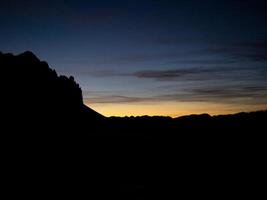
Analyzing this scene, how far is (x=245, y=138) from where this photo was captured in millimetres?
117875

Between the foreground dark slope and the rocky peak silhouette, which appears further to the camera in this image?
the rocky peak silhouette

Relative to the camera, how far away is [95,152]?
9238cm

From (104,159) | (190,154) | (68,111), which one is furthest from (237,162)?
(68,111)

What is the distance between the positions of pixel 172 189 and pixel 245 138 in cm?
5219

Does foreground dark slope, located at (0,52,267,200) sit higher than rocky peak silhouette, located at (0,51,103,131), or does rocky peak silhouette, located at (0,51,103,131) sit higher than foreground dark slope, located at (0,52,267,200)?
rocky peak silhouette, located at (0,51,103,131)

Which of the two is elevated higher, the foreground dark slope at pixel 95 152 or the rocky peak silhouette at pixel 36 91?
the rocky peak silhouette at pixel 36 91

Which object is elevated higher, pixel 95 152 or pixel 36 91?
pixel 36 91

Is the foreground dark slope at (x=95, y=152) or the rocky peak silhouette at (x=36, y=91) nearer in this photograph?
the foreground dark slope at (x=95, y=152)

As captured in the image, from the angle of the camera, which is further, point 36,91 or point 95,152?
point 95,152

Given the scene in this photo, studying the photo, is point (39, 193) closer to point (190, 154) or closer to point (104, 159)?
point (104, 159)

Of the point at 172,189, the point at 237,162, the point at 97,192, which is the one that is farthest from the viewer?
the point at 237,162

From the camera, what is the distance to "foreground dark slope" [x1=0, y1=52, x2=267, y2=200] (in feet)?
210

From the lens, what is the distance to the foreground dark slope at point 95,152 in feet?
210

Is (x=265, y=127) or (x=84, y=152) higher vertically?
(x=265, y=127)
